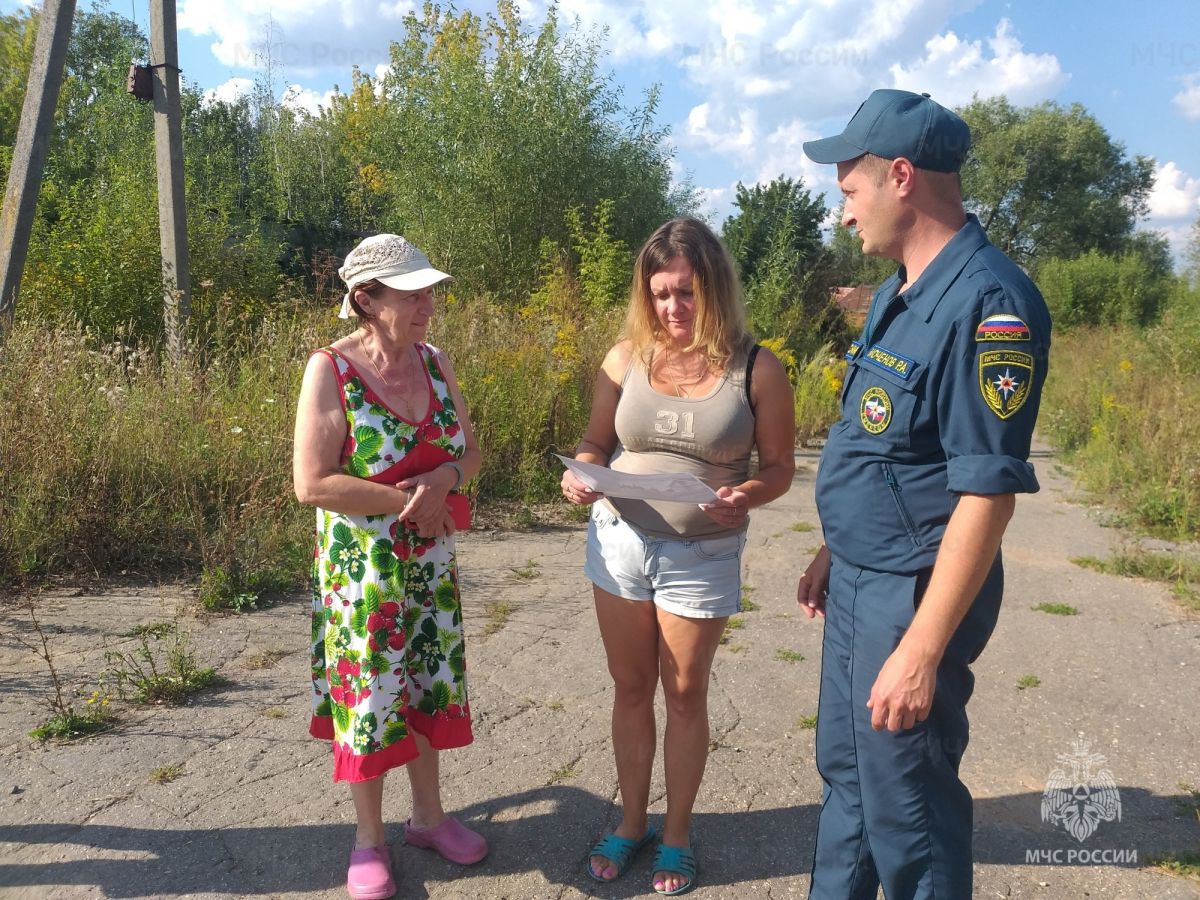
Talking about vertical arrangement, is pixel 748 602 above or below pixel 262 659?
below

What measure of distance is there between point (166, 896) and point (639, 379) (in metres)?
2.11

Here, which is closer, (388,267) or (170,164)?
(388,267)

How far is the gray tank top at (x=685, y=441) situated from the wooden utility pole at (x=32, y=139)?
5462mm

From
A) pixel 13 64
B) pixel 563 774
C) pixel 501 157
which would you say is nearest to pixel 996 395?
pixel 563 774

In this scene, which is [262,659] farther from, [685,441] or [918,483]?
[918,483]

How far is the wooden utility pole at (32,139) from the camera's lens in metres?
6.05

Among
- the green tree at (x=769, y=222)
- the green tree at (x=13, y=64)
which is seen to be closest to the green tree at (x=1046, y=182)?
the green tree at (x=769, y=222)

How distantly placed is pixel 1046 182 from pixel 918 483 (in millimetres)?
46933

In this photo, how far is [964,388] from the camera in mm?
1717

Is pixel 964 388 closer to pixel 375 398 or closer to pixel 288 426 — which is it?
pixel 375 398

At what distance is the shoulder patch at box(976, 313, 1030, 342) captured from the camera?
66.7 inches

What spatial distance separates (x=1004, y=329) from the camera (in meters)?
1.70

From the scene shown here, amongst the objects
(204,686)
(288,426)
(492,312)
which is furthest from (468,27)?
(204,686)

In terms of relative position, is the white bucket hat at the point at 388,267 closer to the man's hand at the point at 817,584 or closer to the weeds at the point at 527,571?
the man's hand at the point at 817,584
